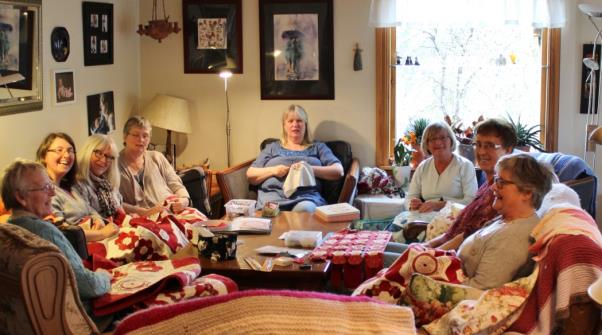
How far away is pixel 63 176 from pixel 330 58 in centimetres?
253

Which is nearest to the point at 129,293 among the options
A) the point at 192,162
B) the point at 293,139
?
the point at 293,139

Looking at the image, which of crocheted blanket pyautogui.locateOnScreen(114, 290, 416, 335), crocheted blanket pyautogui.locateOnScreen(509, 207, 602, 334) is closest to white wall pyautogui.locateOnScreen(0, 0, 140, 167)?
crocheted blanket pyautogui.locateOnScreen(114, 290, 416, 335)

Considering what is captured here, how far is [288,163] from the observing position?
226 inches

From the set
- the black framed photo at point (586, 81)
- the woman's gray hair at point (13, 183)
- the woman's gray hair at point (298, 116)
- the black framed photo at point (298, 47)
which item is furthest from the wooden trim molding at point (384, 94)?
the woman's gray hair at point (13, 183)

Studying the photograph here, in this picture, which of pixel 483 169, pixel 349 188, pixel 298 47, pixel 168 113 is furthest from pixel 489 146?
pixel 168 113

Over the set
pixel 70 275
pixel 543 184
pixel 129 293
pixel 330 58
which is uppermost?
pixel 330 58

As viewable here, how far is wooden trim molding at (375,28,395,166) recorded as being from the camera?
6082 millimetres

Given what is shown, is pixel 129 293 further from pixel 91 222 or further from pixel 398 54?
pixel 398 54

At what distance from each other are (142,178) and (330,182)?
139 cm

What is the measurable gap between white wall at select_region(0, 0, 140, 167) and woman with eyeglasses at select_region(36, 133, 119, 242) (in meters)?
0.37

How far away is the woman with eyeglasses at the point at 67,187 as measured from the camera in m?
4.16

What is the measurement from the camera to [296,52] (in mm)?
6172

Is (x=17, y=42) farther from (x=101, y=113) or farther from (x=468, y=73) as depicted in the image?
(x=468, y=73)

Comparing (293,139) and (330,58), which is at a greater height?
(330,58)
